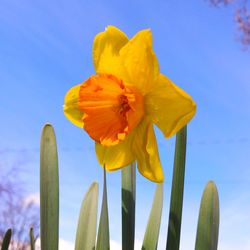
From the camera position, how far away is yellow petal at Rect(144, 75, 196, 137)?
2.76 ft

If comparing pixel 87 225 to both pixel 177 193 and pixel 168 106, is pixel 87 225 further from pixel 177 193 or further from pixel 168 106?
pixel 168 106

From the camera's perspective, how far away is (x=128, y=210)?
101 cm

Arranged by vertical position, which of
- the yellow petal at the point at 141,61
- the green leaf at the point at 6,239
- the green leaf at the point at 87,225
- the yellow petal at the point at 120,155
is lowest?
the green leaf at the point at 6,239

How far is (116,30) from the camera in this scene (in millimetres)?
918

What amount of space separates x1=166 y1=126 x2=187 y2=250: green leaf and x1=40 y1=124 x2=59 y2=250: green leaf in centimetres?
25

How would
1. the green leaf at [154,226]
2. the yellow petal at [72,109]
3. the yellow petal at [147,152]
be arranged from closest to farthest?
the yellow petal at [147,152] < the yellow petal at [72,109] < the green leaf at [154,226]

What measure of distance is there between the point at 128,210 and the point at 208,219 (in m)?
0.17

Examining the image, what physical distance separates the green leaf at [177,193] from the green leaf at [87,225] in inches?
9.6

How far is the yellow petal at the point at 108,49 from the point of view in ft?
2.97

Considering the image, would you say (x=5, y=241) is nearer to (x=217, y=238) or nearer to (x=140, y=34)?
(x=217, y=238)

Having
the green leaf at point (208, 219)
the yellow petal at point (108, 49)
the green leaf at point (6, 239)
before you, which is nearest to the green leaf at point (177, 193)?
the green leaf at point (208, 219)

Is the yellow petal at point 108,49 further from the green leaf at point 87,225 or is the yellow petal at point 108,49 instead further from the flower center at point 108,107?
the green leaf at point 87,225

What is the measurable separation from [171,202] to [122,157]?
164mm

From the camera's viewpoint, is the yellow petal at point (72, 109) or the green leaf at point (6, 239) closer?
the yellow petal at point (72, 109)
